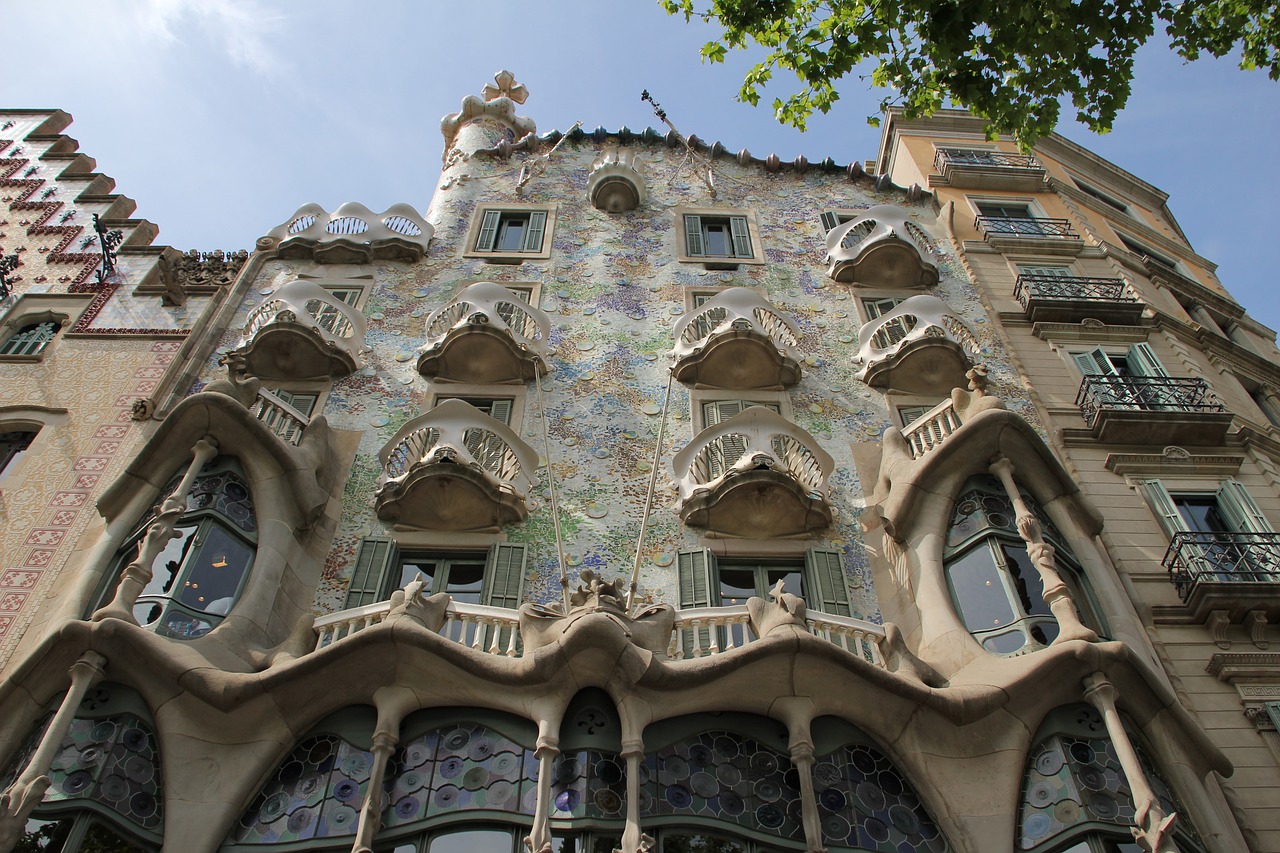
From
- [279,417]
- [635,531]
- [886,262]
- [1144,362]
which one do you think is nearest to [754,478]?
[635,531]

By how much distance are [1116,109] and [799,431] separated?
5.10 metres

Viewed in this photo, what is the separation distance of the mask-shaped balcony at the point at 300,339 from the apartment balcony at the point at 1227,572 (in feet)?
36.9

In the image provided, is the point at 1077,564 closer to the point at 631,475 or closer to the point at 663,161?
the point at 631,475

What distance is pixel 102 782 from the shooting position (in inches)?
365

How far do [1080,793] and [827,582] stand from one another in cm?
385

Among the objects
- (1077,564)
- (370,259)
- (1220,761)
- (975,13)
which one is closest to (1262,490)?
(1077,564)

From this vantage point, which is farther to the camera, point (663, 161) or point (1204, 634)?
point (663, 161)

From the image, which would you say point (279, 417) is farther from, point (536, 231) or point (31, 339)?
point (536, 231)

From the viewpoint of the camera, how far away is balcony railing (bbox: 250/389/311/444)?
1327 cm

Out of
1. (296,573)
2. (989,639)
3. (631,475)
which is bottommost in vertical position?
(989,639)

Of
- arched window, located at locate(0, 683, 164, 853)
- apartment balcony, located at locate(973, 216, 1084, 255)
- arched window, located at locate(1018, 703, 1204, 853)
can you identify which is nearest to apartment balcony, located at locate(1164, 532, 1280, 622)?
arched window, located at locate(1018, 703, 1204, 853)

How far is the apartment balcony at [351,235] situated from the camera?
60.8 ft

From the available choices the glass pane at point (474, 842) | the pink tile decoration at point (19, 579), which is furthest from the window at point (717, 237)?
the glass pane at point (474, 842)

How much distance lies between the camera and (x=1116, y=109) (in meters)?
12.0
